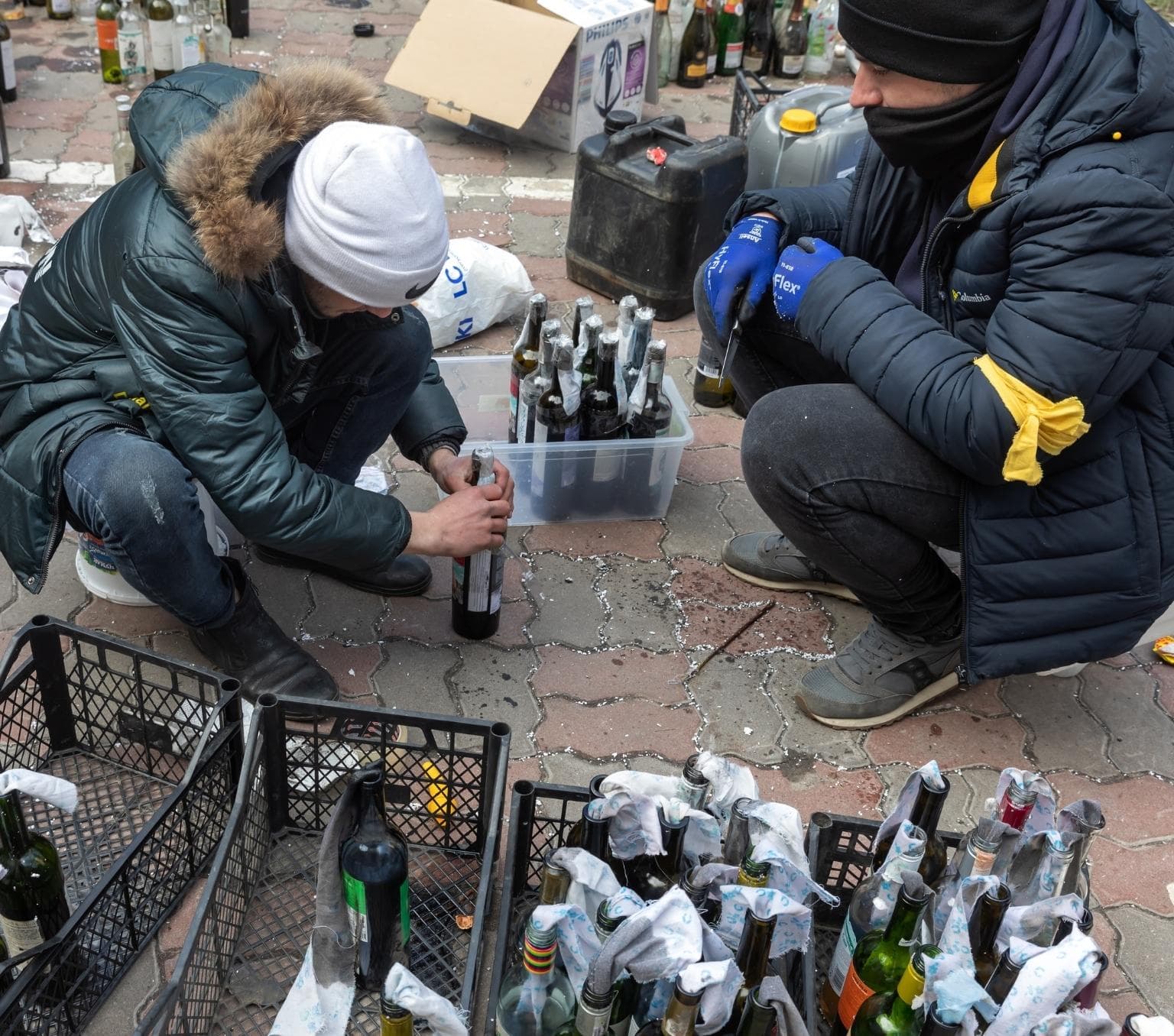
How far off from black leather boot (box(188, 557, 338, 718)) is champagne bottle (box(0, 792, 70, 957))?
68 centimetres

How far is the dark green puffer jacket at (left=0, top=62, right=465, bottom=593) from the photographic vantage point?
7.12 feet

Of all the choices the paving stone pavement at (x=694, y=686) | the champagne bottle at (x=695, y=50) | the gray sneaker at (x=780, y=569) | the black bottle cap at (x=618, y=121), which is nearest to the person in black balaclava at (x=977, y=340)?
the paving stone pavement at (x=694, y=686)

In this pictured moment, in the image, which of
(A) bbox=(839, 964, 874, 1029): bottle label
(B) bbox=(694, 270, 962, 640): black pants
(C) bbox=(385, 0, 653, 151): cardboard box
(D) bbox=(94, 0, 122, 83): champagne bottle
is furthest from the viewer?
(D) bbox=(94, 0, 122, 83): champagne bottle

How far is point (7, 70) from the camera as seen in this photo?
17.5 feet

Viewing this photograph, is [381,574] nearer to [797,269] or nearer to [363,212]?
[363,212]

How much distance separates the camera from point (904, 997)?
1.74 meters

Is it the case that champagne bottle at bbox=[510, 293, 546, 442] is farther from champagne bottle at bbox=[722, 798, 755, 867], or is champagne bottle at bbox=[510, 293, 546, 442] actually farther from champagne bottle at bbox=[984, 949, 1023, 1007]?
champagne bottle at bbox=[984, 949, 1023, 1007]

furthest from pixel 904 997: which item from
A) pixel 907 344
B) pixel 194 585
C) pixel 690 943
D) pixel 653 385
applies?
pixel 653 385

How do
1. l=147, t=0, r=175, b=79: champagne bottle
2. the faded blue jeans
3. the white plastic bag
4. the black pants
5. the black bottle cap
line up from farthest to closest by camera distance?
l=147, t=0, r=175, b=79: champagne bottle, the black bottle cap, the white plastic bag, the black pants, the faded blue jeans

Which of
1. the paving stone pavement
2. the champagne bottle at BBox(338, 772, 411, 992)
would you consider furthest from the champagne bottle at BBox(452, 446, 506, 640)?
the champagne bottle at BBox(338, 772, 411, 992)

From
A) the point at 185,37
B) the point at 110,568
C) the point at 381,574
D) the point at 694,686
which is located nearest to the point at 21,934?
the point at 110,568

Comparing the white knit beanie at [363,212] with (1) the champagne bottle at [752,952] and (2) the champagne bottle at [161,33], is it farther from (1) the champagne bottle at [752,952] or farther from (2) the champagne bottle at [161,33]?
(2) the champagne bottle at [161,33]

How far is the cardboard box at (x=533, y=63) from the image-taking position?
5016 mm

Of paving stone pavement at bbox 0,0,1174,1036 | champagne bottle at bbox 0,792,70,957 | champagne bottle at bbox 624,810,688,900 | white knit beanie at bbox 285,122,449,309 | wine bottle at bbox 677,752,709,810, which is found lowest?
paving stone pavement at bbox 0,0,1174,1036
